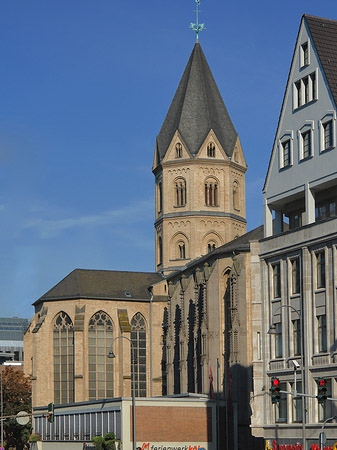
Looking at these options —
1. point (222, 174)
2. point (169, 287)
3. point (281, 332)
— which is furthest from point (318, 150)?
point (222, 174)

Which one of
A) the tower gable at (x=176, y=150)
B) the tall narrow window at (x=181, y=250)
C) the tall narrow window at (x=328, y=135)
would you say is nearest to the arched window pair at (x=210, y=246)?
the tall narrow window at (x=181, y=250)

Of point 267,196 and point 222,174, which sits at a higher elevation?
point 222,174

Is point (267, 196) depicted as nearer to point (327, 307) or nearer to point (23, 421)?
point (327, 307)

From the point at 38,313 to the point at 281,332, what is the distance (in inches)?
2460

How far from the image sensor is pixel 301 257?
165ft

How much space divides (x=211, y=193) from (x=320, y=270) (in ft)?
215

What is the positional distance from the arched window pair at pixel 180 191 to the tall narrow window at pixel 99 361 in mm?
17870

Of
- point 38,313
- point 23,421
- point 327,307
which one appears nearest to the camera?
point 327,307

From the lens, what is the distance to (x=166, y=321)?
358ft

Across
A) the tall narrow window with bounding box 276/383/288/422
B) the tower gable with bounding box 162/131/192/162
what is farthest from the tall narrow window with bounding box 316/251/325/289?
the tower gable with bounding box 162/131/192/162

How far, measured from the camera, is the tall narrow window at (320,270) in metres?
49.2

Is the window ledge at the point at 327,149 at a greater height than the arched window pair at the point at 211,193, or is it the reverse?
the arched window pair at the point at 211,193

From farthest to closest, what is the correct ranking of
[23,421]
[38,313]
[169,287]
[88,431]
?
[38,313] → [169,287] → [88,431] → [23,421]

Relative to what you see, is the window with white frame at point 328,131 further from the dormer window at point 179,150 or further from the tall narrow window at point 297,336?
the dormer window at point 179,150
